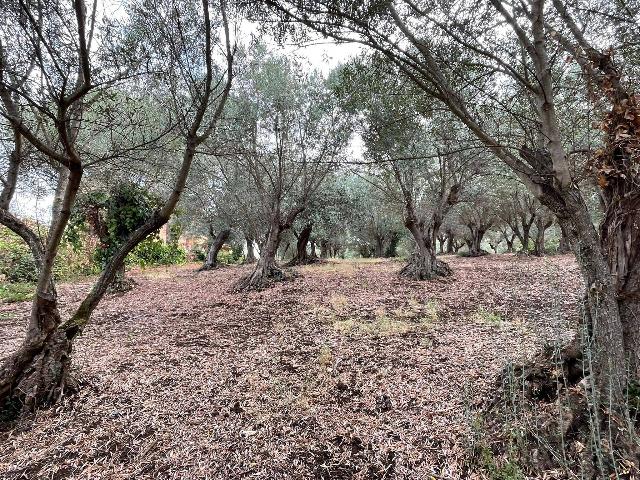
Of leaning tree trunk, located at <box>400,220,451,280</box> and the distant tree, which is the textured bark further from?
the distant tree

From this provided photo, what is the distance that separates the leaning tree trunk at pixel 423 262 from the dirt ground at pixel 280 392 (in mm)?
4371

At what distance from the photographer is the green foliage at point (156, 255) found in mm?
15869

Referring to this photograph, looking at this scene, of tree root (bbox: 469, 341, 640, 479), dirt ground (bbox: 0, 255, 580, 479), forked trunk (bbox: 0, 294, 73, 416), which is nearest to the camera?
tree root (bbox: 469, 341, 640, 479)

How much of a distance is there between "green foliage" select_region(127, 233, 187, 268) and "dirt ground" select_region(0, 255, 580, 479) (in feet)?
28.5

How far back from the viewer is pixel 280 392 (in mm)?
A: 3627

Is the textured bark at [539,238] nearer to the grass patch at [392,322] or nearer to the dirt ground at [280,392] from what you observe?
the dirt ground at [280,392]

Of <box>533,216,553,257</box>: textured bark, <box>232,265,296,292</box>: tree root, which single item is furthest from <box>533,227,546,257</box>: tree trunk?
<box>232,265,296,292</box>: tree root

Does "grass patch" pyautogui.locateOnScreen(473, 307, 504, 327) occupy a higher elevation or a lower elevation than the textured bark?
lower

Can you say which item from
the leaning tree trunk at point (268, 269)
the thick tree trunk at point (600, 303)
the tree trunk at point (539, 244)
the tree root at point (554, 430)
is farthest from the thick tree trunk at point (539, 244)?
the tree root at point (554, 430)

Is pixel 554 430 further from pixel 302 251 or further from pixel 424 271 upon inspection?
pixel 302 251

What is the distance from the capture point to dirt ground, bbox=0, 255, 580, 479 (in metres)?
2.59

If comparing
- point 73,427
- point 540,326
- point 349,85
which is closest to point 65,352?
point 73,427

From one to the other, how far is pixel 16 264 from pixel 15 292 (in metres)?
2.68

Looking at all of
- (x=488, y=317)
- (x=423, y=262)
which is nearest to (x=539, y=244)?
(x=423, y=262)
